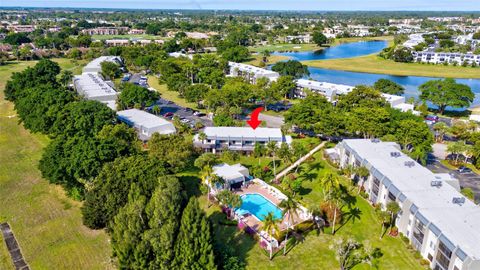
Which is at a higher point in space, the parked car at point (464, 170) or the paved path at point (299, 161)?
the parked car at point (464, 170)

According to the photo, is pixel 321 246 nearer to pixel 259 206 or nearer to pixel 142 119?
pixel 259 206

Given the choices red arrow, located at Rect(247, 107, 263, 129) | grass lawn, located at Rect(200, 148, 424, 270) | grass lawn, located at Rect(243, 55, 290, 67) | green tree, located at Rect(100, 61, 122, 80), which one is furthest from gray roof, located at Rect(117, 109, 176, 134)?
grass lawn, located at Rect(243, 55, 290, 67)

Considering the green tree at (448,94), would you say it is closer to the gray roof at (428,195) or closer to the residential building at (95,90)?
the gray roof at (428,195)

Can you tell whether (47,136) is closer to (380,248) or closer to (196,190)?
(196,190)

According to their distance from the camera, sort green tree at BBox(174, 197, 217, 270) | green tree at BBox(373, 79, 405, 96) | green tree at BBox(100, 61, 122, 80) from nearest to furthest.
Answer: green tree at BBox(174, 197, 217, 270)
green tree at BBox(373, 79, 405, 96)
green tree at BBox(100, 61, 122, 80)

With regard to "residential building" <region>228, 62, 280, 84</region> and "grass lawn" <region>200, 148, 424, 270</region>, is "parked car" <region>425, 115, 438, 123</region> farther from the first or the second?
"grass lawn" <region>200, 148, 424, 270</region>

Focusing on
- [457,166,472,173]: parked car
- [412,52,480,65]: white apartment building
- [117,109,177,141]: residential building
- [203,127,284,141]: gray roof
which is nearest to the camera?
[457,166,472,173]: parked car

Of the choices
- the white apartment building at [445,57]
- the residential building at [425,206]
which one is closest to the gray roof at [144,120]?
the residential building at [425,206]
